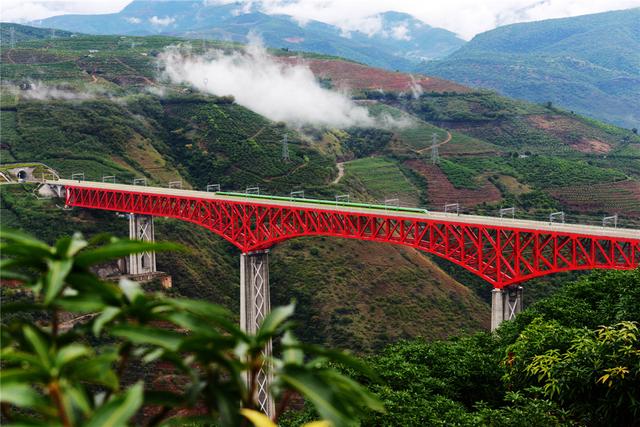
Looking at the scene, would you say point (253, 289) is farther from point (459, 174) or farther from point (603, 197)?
point (459, 174)

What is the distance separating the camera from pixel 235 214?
56969 millimetres

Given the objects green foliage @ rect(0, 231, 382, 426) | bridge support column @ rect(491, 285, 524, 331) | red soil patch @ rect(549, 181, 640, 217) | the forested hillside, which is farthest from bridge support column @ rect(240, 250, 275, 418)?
red soil patch @ rect(549, 181, 640, 217)

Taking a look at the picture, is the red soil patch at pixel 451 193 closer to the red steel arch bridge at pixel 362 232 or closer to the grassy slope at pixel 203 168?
the grassy slope at pixel 203 168

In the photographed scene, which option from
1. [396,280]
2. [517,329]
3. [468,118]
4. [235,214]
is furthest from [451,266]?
[468,118]

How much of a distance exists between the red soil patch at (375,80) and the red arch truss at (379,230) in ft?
351

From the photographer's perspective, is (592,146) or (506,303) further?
(592,146)

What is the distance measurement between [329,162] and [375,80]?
7607 cm

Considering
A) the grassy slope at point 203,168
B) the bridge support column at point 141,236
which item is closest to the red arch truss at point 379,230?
the bridge support column at point 141,236

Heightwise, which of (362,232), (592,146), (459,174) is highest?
(362,232)

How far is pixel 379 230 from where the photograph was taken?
165 feet

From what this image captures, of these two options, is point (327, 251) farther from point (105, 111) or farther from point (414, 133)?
point (414, 133)

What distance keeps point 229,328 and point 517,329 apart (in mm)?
25688

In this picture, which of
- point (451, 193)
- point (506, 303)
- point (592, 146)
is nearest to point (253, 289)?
point (506, 303)

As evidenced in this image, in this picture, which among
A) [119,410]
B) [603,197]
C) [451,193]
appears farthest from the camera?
[451,193]
